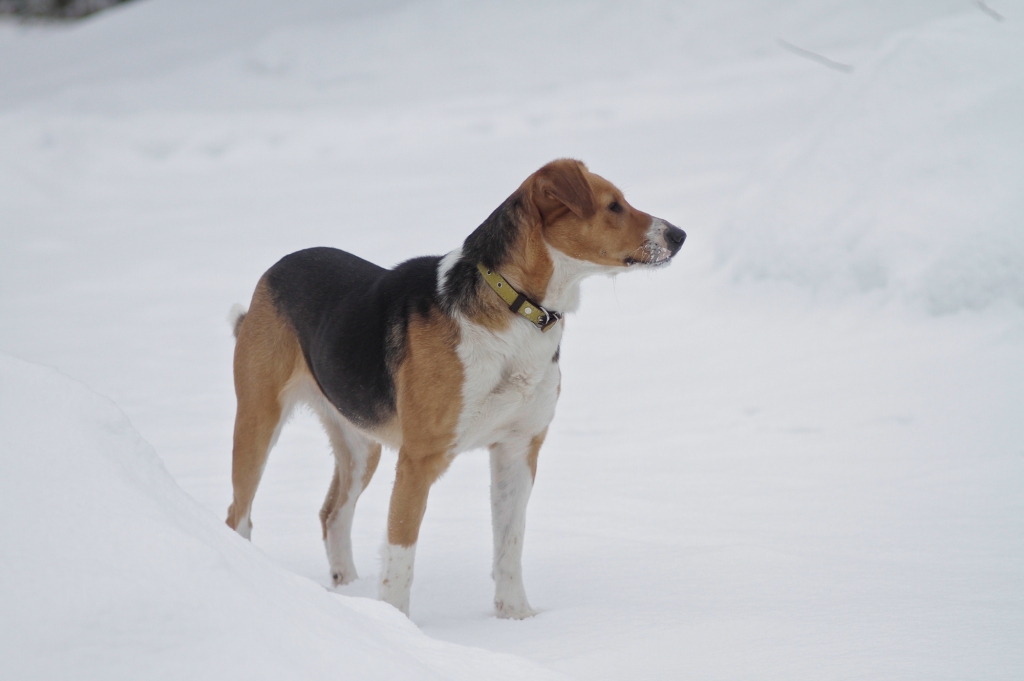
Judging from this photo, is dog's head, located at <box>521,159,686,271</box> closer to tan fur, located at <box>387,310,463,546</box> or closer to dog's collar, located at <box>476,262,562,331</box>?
dog's collar, located at <box>476,262,562,331</box>

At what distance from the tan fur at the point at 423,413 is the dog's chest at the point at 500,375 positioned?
0.13 ft

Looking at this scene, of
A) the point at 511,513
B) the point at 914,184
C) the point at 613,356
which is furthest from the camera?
the point at 613,356

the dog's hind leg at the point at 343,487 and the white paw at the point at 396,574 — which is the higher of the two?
the white paw at the point at 396,574

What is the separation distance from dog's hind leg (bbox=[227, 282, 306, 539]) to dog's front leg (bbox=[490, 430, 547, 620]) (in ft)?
3.37

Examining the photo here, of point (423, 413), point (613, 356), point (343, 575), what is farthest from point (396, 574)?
point (613, 356)

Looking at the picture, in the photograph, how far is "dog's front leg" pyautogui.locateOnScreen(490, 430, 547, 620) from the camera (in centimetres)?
360

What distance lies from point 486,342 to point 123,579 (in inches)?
A: 77.7

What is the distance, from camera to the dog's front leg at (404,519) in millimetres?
3453

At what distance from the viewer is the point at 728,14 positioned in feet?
59.4

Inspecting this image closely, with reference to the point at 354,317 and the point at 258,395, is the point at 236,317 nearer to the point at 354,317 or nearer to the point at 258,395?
the point at 258,395

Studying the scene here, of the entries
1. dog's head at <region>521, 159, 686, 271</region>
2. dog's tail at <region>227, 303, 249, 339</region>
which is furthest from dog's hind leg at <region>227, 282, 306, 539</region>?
dog's head at <region>521, 159, 686, 271</region>

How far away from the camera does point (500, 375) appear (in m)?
3.37

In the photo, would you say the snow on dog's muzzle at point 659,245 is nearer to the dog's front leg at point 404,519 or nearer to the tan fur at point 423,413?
the tan fur at point 423,413

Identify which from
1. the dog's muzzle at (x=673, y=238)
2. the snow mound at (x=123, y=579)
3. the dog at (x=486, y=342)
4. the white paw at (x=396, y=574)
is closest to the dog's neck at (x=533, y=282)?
the dog at (x=486, y=342)
